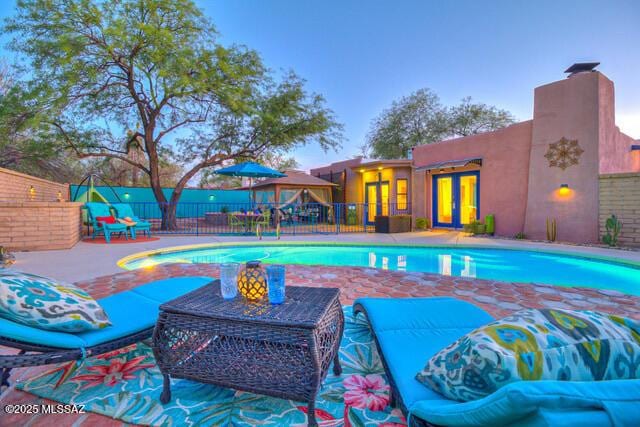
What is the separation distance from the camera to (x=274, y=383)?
1633 millimetres

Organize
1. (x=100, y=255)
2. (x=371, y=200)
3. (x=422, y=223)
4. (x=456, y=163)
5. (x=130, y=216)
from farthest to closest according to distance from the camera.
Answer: (x=371, y=200), (x=422, y=223), (x=456, y=163), (x=130, y=216), (x=100, y=255)

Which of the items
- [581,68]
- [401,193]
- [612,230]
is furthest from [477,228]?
[581,68]

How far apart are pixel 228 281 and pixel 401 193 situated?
1192cm

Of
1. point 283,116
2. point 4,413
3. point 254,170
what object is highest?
point 283,116

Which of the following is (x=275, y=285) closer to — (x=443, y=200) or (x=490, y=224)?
(x=490, y=224)

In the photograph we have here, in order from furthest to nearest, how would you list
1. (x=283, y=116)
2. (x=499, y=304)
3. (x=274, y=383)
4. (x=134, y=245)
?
(x=283, y=116), (x=134, y=245), (x=499, y=304), (x=274, y=383)

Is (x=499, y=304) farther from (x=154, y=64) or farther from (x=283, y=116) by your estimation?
(x=154, y=64)

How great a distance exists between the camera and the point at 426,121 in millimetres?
18516

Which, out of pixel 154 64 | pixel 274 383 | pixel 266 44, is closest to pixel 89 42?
pixel 154 64

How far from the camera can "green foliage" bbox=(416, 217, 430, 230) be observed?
39.7 feet

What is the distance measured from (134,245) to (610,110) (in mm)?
12350

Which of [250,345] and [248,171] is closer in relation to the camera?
[250,345]

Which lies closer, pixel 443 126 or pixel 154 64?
pixel 154 64

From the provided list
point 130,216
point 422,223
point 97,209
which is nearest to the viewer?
point 97,209
